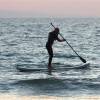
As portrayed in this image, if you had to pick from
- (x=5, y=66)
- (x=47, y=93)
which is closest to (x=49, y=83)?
(x=47, y=93)

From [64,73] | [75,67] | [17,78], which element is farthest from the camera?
[75,67]

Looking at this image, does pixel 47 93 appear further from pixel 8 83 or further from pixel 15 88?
pixel 8 83

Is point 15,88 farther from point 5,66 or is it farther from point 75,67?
point 5,66

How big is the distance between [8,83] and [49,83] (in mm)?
1985

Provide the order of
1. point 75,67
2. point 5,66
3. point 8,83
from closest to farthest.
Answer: point 8,83 → point 75,67 → point 5,66

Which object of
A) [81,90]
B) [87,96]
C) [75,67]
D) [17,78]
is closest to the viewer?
[87,96]

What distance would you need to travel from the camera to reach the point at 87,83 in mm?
19359

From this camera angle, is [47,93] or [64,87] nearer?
[47,93]

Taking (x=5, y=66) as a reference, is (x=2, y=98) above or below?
above

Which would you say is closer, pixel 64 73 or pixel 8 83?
pixel 8 83

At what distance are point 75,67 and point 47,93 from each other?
282 inches

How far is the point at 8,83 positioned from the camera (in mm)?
19031

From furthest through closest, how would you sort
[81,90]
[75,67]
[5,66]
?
[5,66] < [75,67] < [81,90]

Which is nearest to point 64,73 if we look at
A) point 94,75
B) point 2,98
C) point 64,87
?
point 94,75
